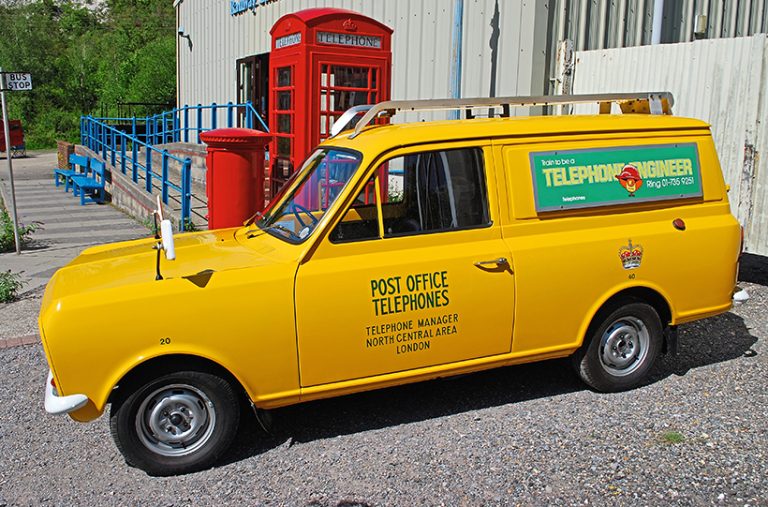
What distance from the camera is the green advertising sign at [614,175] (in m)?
5.09

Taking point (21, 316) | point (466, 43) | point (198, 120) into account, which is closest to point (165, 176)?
point (21, 316)

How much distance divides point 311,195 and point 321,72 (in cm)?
364

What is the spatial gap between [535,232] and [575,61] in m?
5.42

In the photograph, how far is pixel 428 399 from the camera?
5527mm

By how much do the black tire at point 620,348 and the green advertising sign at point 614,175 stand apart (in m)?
0.79

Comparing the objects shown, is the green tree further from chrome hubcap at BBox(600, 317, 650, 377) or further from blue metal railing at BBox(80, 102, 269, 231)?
chrome hubcap at BBox(600, 317, 650, 377)

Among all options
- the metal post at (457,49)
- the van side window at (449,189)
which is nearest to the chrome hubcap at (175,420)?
the van side window at (449,189)

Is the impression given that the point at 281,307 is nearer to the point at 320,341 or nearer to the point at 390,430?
the point at 320,341

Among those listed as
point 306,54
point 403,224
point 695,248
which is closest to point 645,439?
point 695,248

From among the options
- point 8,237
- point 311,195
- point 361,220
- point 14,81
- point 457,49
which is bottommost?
point 8,237

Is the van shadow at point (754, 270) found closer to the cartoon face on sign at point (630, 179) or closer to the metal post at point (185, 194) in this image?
the cartoon face on sign at point (630, 179)

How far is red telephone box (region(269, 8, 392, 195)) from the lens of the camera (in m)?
8.41

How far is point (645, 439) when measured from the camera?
15.8 ft

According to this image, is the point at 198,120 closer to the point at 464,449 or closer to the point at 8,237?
the point at 8,237
